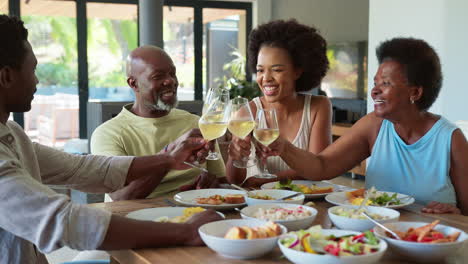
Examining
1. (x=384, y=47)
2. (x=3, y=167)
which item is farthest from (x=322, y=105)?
(x=3, y=167)

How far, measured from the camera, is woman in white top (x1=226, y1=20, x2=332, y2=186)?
275cm

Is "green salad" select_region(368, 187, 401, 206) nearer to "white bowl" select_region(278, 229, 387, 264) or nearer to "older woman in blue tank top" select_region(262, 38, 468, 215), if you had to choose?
"older woman in blue tank top" select_region(262, 38, 468, 215)

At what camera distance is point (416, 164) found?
2223 millimetres

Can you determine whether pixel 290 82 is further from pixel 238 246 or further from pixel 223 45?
pixel 223 45

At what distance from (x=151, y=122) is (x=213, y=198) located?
2.64ft

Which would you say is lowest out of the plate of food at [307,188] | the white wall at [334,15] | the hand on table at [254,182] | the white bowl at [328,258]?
the hand on table at [254,182]

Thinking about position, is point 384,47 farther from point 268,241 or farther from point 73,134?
point 73,134

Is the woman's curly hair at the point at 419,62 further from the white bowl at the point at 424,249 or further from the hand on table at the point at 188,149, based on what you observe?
the white bowl at the point at 424,249

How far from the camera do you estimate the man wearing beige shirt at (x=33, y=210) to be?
1332 millimetres

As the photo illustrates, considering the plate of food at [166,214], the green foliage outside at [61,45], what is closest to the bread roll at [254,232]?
the plate of food at [166,214]

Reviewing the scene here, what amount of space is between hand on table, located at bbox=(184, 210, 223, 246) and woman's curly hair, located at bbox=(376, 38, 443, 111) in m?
1.12

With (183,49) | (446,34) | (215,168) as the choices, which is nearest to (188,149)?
(215,168)

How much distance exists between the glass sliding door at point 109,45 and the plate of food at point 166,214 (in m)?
7.35

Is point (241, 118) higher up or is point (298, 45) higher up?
point (298, 45)
